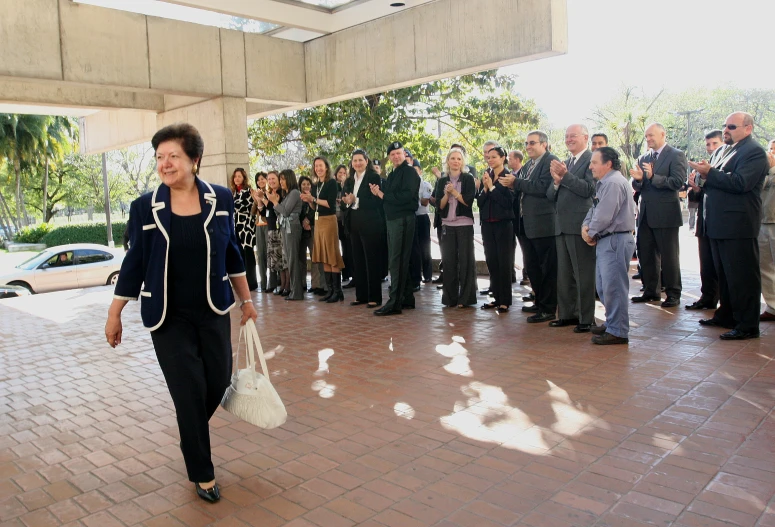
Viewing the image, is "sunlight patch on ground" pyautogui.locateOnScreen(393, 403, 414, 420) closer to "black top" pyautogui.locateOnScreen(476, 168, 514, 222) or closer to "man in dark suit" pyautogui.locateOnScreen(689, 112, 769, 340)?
"man in dark suit" pyautogui.locateOnScreen(689, 112, 769, 340)

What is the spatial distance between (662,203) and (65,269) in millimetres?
14028

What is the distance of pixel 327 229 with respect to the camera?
9.73m

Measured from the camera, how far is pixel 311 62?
39.2 ft

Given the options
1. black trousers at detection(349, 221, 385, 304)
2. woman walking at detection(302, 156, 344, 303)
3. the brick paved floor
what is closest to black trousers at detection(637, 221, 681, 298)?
the brick paved floor

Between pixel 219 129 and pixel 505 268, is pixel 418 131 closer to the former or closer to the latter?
pixel 219 129

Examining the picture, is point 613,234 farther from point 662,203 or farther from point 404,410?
point 404,410

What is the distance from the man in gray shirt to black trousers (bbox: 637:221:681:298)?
6.74 ft

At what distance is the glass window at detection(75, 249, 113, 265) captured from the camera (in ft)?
54.9

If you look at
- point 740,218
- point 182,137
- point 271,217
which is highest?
point 182,137

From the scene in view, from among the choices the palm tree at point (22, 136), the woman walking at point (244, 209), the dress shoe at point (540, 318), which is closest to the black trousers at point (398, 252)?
the dress shoe at point (540, 318)

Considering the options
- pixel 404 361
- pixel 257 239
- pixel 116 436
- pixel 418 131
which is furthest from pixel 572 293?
pixel 418 131

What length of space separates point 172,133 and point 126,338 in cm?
499

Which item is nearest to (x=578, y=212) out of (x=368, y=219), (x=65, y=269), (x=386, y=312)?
(x=386, y=312)

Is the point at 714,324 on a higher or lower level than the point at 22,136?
lower
